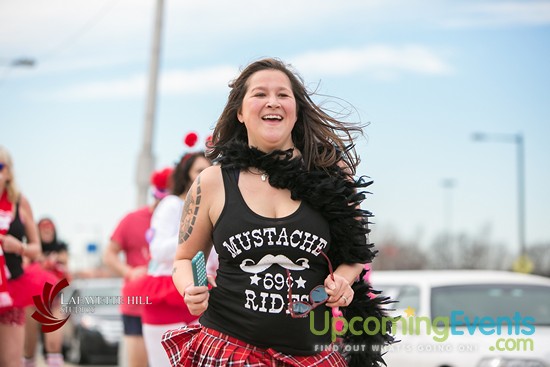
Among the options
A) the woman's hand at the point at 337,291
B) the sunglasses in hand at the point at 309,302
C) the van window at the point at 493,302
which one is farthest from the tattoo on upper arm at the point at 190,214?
the van window at the point at 493,302

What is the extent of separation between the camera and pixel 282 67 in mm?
4059

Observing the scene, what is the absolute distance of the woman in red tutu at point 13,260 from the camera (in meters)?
6.43

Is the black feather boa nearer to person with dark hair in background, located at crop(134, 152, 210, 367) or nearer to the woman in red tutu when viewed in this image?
person with dark hair in background, located at crop(134, 152, 210, 367)

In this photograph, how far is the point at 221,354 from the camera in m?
3.74

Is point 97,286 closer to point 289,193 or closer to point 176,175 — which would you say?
point 176,175

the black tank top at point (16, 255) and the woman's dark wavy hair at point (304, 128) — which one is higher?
the woman's dark wavy hair at point (304, 128)

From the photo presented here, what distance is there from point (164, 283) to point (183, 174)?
0.79 m

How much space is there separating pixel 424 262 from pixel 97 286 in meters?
27.5

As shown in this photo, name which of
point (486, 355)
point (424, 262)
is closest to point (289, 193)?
point (486, 355)

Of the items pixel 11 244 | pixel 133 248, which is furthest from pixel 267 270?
pixel 133 248

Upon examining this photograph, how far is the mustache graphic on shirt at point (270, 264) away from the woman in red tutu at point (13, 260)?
3129 mm

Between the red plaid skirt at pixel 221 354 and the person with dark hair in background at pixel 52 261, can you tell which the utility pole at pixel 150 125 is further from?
the red plaid skirt at pixel 221 354

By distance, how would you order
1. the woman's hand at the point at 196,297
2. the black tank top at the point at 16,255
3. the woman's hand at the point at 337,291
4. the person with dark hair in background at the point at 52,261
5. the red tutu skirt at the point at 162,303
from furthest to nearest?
the person with dark hair in background at the point at 52,261, the black tank top at the point at 16,255, the red tutu skirt at the point at 162,303, the woman's hand at the point at 337,291, the woman's hand at the point at 196,297

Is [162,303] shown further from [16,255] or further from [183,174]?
[16,255]
